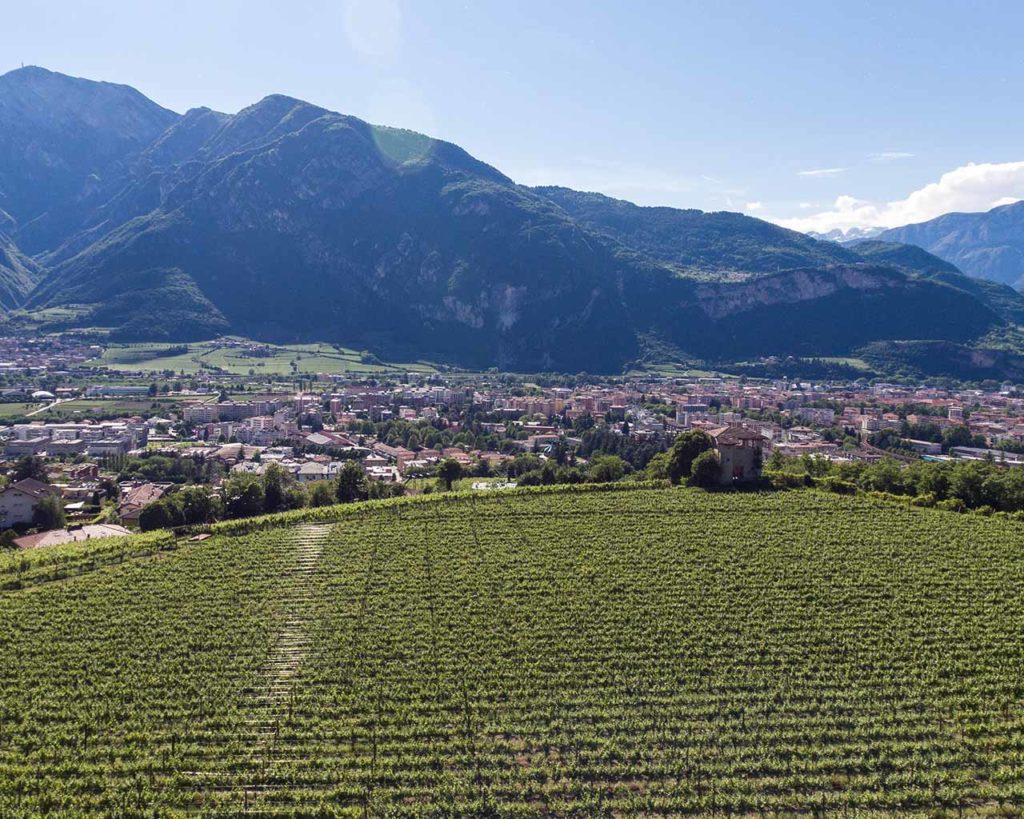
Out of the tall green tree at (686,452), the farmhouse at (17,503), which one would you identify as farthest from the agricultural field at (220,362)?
the tall green tree at (686,452)

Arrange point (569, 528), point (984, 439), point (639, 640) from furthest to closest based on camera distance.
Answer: point (984, 439) → point (569, 528) → point (639, 640)

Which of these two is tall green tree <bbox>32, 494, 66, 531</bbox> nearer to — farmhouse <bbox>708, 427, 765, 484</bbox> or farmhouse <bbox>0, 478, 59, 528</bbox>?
farmhouse <bbox>0, 478, 59, 528</bbox>

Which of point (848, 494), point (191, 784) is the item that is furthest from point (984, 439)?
point (191, 784)

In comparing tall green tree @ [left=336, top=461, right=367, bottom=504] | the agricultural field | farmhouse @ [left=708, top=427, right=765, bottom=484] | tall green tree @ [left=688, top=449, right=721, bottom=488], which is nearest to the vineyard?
tall green tree @ [left=688, top=449, right=721, bottom=488]

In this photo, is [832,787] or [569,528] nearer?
[832,787]

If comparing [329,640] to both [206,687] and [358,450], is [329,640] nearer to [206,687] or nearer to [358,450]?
[206,687]

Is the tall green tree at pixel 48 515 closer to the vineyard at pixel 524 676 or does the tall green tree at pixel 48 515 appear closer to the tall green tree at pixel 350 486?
the vineyard at pixel 524 676
